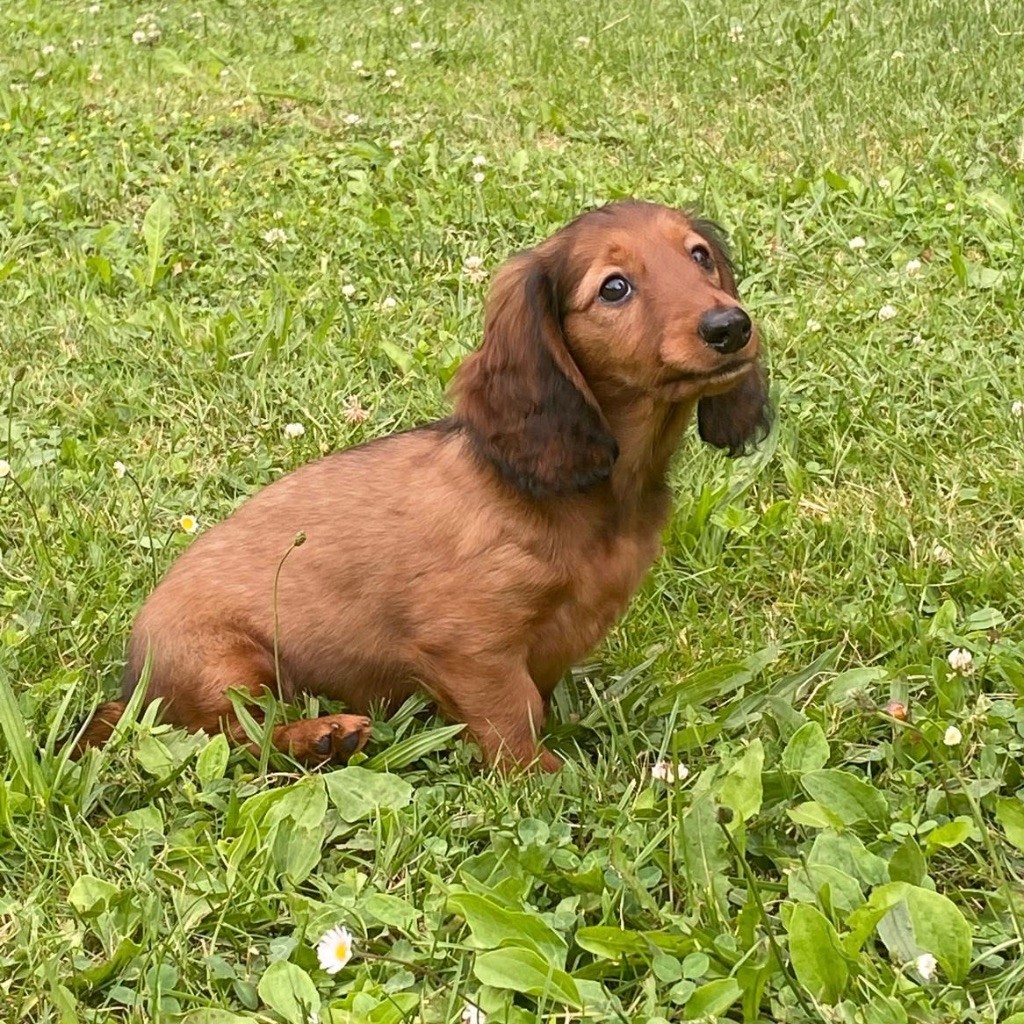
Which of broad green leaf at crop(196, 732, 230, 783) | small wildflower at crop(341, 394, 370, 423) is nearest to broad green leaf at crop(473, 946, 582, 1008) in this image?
broad green leaf at crop(196, 732, 230, 783)

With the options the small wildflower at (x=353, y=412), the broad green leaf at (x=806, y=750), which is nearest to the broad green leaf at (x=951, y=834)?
the broad green leaf at (x=806, y=750)

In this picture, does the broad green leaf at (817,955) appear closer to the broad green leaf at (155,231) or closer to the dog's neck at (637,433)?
the dog's neck at (637,433)

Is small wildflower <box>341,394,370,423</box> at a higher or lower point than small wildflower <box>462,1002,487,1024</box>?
higher

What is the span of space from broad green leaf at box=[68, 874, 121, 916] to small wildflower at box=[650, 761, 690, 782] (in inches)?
42.4

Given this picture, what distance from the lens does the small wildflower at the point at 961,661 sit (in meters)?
2.65

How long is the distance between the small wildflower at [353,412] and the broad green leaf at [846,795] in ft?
6.95

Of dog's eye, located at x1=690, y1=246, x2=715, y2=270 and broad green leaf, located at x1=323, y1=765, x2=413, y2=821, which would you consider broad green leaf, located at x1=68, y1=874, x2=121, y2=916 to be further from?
dog's eye, located at x1=690, y1=246, x2=715, y2=270

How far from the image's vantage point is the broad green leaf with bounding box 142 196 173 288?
4.86 metres

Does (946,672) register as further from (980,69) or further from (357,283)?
(980,69)

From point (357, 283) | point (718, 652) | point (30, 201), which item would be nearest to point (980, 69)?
point (357, 283)

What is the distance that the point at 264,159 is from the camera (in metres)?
5.77

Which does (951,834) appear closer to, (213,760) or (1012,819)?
(1012,819)

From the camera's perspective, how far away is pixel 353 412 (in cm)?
402

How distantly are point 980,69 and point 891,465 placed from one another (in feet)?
10.4
